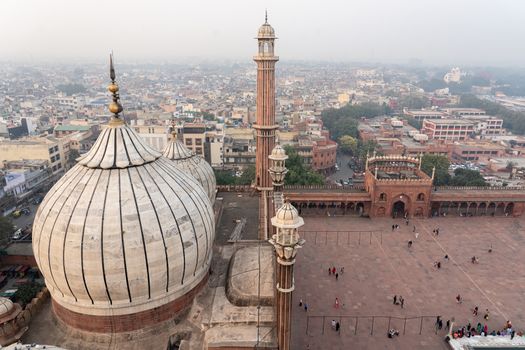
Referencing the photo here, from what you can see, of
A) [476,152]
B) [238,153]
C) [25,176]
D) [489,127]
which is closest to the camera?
[25,176]

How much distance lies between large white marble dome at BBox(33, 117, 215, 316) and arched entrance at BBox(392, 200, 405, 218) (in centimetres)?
2459

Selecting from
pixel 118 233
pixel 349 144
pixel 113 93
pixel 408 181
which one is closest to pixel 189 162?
pixel 113 93

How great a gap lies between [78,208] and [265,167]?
18.5m

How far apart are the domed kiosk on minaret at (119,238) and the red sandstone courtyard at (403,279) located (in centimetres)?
855

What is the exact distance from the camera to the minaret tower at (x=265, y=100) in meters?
28.0

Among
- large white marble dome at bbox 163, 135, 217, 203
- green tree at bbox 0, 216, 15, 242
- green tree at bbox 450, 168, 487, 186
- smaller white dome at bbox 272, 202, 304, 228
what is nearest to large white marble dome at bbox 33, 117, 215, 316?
smaller white dome at bbox 272, 202, 304, 228

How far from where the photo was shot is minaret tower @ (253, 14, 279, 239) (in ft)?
91.9

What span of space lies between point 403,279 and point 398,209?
37.4 ft

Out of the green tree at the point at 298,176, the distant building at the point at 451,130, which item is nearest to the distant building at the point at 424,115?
the distant building at the point at 451,130

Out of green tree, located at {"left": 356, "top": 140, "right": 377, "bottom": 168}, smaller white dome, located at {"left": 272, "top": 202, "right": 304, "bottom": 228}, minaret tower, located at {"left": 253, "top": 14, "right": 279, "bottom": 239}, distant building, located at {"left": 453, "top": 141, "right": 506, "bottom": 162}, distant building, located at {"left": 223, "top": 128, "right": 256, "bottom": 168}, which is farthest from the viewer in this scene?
distant building, located at {"left": 453, "top": 141, "right": 506, "bottom": 162}

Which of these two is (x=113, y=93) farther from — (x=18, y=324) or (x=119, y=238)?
(x=18, y=324)

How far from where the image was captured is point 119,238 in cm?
1284

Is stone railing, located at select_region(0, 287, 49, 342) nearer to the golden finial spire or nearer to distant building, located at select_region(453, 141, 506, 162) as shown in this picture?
the golden finial spire

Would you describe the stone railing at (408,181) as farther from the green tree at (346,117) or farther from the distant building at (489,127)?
the distant building at (489,127)
